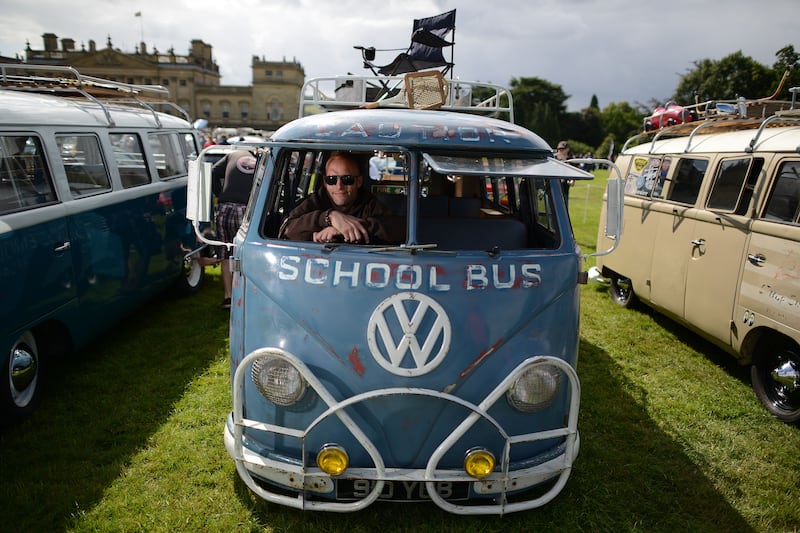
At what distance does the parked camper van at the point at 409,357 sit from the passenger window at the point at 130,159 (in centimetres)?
326

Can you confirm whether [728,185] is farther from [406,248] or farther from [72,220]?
[72,220]

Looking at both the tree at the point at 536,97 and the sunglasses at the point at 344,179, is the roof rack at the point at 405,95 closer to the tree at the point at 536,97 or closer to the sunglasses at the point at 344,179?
the sunglasses at the point at 344,179

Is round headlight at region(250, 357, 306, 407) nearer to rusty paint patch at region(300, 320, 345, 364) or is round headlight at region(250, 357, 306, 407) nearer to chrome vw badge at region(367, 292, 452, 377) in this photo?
rusty paint patch at region(300, 320, 345, 364)

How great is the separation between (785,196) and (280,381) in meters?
4.32

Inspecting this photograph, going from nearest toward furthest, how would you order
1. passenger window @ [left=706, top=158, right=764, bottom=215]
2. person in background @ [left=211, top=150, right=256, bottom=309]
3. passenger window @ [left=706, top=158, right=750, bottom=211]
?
passenger window @ [left=706, top=158, right=764, bottom=215]
passenger window @ [left=706, top=158, right=750, bottom=211]
person in background @ [left=211, top=150, right=256, bottom=309]

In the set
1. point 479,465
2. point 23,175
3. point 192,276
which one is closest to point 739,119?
point 479,465

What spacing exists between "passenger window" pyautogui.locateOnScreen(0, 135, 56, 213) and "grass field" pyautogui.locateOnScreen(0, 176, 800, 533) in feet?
5.25

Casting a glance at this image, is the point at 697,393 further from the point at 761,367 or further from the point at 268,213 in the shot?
the point at 268,213

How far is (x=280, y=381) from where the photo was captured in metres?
2.58

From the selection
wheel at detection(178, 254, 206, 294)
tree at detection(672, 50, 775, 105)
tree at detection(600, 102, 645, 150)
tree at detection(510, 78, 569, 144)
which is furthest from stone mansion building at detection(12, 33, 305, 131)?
wheel at detection(178, 254, 206, 294)

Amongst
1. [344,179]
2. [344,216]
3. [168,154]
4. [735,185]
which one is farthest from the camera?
[168,154]

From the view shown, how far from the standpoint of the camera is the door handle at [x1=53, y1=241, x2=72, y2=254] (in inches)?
161

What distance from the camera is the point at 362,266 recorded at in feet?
8.66

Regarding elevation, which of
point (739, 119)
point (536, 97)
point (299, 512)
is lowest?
point (299, 512)
